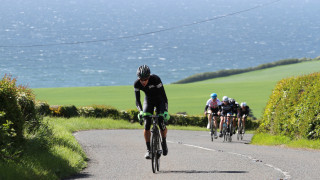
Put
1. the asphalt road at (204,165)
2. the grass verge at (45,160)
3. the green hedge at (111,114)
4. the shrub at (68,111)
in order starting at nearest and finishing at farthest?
the grass verge at (45,160), the asphalt road at (204,165), the shrub at (68,111), the green hedge at (111,114)

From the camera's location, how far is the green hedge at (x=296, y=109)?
18.3 m

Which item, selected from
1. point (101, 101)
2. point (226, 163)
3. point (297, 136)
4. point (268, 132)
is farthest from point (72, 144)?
point (101, 101)

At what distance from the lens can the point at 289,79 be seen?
21.0 metres

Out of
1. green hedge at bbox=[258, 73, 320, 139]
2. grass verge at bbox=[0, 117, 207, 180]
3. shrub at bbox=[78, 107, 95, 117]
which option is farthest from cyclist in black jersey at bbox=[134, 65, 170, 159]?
shrub at bbox=[78, 107, 95, 117]

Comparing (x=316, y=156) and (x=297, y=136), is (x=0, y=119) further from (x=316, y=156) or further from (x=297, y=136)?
(x=297, y=136)

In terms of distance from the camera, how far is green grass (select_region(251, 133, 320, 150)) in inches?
700

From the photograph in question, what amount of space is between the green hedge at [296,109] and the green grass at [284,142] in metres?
0.22

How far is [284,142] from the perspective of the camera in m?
19.8

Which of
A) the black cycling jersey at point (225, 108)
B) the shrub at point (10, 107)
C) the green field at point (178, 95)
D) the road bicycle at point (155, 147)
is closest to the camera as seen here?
the shrub at point (10, 107)

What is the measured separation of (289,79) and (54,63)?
150 meters

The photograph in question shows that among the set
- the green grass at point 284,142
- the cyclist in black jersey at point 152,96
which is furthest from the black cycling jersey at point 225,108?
the cyclist in black jersey at point 152,96

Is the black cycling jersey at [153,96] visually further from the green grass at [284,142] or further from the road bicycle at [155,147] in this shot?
the green grass at [284,142]

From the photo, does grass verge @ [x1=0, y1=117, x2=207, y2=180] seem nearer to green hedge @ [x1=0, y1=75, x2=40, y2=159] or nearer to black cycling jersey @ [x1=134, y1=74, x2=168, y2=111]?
green hedge @ [x1=0, y1=75, x2=40, y2=159]

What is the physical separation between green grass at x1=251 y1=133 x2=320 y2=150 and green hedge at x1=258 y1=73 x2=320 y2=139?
222 mm
